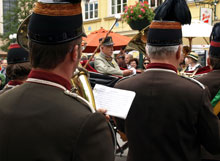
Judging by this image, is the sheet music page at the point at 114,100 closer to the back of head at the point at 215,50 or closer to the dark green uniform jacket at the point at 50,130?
the dark green uniform jacket at the point at 50,130

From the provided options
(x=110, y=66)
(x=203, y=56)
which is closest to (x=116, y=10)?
(x=203, y=56)

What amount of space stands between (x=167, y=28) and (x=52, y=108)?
1.34 metres

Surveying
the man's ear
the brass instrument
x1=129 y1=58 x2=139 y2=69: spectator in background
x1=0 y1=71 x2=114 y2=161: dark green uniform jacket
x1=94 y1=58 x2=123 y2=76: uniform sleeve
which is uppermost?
the man's ear

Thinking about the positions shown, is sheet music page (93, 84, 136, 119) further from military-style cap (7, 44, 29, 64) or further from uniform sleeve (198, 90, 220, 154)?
military-style cap (7, 44, 29, 64)

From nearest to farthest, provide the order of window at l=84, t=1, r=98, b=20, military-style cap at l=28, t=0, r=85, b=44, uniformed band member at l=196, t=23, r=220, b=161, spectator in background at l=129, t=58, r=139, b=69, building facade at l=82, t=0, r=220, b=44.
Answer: military-style cap at l=28, t=0, r=85, b=44, uniformed band member at l=196, t=23, r=220, b=161, spectator in background at l=129, t=58, r=139, b=69, building facade at l=82, t=0, r=220, b=44, window at l=84, t=1, r=98, b=20

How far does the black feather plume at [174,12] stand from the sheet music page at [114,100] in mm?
771

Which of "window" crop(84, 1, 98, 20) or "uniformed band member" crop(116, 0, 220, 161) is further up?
"window" crop(84, 1, 98, 20)

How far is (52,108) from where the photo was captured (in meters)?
1.35

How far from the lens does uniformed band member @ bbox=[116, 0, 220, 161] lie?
2.17 metres

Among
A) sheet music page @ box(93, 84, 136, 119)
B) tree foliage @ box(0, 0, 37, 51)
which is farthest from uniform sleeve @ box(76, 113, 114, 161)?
tree foliage @ box(0, 0, 37, 51)

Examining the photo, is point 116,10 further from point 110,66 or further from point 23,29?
point 23,29

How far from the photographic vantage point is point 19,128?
4.38 ft

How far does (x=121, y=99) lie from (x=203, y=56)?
35.9 feet

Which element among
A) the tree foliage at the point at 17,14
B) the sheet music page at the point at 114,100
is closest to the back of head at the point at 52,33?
the sheet music page at the point at 114,100
